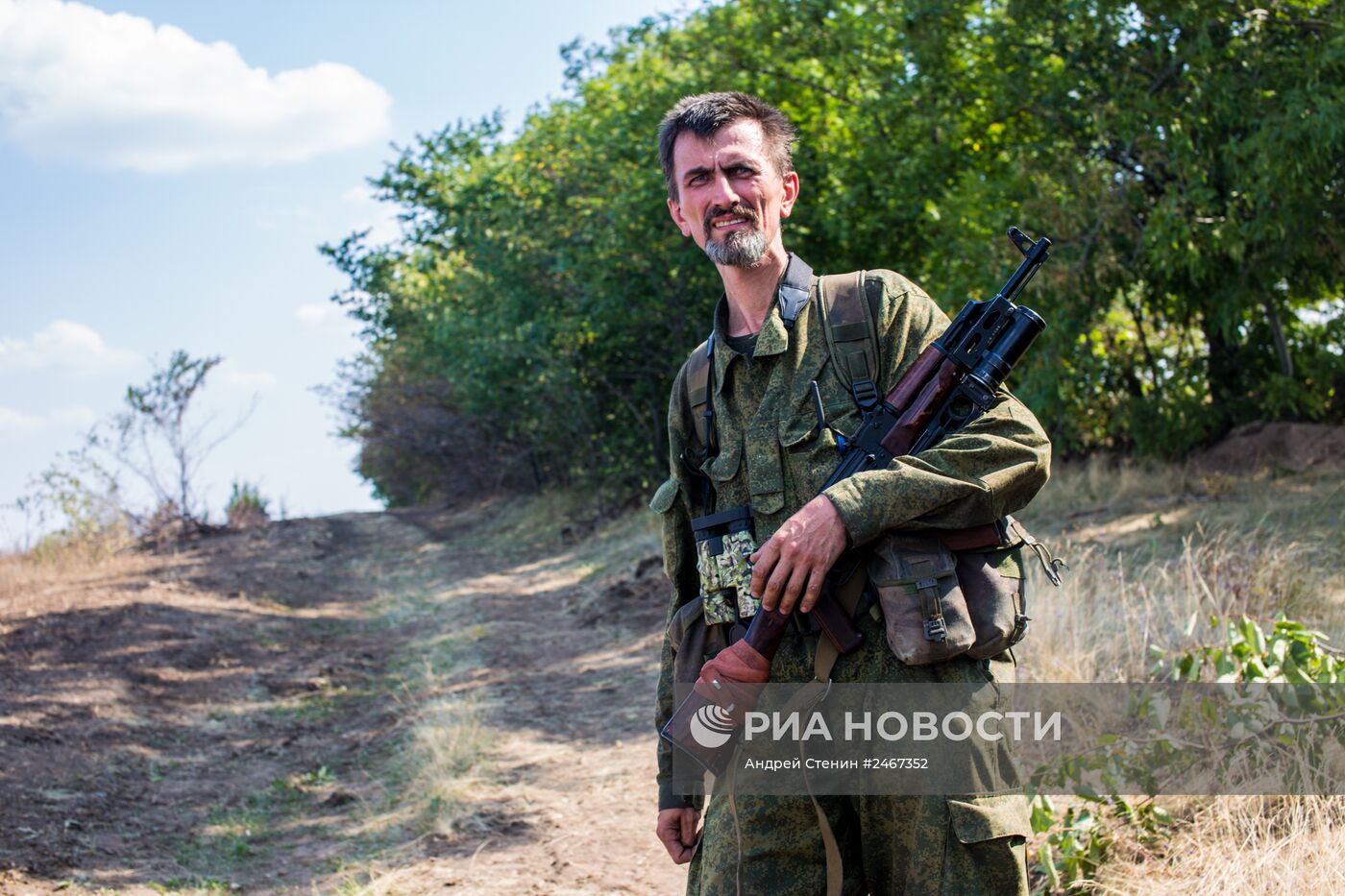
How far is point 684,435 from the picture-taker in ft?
8.41

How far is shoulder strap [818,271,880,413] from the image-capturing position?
7.40 feet

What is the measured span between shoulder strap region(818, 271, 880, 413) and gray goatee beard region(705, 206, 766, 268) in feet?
0.65

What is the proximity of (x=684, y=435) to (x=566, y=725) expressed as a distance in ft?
15.3

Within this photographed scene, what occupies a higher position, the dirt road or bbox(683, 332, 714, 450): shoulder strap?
bbox(683, 332, 714, 450): shoulder strap

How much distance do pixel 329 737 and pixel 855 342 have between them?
6.01 meters

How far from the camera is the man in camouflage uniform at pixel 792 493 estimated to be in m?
2.05

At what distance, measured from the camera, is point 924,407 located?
2162 millimetres

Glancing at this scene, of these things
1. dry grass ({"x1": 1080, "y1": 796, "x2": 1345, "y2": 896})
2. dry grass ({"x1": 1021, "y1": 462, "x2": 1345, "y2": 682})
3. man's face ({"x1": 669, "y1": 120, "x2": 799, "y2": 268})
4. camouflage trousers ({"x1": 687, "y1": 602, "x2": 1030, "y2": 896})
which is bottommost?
dry grass ({"x1": 1080, "y1": 796, "x2": 1345, "y2": 896})

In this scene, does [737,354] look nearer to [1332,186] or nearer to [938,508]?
[938,508]

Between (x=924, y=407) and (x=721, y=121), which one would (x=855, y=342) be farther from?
(x=721, y=121)

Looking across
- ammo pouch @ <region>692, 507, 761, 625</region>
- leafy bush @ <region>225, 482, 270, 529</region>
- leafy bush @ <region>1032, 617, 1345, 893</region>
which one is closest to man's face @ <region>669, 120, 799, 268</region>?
ammo pouch @ <region>692, 507, 761, 625</region>

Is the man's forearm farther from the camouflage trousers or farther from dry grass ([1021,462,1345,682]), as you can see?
dry grass ([1021,462,1345,682])

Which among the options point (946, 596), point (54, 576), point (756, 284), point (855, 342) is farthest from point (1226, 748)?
point (54, 576)

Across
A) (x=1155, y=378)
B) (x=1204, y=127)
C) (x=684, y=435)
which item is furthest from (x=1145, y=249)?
(x=684, y=435)
